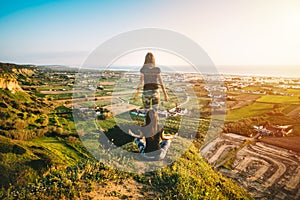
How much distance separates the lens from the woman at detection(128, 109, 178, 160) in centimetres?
505

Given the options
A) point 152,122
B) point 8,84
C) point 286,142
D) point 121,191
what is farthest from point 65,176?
point 286,142

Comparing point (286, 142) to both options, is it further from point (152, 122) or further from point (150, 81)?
point (150, 81)

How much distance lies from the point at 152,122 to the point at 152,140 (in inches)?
18.5

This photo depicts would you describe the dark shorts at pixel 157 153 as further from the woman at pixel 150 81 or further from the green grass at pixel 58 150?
the green grass at pixel 58 150

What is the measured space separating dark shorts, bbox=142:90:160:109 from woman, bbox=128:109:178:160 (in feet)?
0.54

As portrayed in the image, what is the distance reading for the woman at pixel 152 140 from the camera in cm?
505

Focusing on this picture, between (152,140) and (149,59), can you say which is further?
(152,140)

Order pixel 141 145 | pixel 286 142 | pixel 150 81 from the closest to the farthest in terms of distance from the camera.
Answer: pixel 150 81, pixel 141 145, pixel 286 142

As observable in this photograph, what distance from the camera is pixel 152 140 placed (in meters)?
5.19

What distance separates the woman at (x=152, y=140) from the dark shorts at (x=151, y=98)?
0.16 m

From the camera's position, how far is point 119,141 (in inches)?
256

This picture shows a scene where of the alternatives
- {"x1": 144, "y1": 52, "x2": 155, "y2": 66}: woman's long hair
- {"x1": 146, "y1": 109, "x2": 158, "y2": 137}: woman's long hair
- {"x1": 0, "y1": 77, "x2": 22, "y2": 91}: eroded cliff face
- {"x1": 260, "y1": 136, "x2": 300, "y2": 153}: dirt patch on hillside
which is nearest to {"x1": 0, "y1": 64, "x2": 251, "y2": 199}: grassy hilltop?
{"x1": 146, "y1": 109, "x2": 158, "y2": 137}: woman's long hair

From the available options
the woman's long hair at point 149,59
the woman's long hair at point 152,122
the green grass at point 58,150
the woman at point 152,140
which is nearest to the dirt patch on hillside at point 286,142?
the woman at point 152,140

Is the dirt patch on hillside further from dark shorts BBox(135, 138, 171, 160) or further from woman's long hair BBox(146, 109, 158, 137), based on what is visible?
woman's long hair BBox(146, 109, 158, 137)
